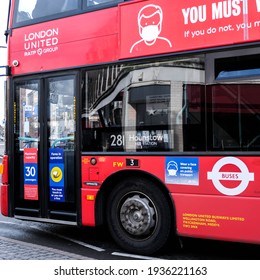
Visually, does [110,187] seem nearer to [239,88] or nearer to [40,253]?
[40,253]

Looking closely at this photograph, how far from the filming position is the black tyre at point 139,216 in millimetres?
5379

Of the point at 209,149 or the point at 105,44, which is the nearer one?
the point at 209,149

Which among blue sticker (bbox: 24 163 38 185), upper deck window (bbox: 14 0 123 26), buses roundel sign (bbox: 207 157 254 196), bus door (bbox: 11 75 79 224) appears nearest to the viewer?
buses roundel sign (bbox: 207 157 254 196)

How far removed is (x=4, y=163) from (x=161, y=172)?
2889mm

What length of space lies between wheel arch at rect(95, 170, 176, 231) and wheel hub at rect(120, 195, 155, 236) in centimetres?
28

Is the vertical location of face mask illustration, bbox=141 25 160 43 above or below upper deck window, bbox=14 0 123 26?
below

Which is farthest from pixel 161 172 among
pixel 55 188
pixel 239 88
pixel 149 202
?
pixel 55 188

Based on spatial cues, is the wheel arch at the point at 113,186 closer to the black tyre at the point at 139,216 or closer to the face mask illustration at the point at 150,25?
the black tyre at the point at 139,216

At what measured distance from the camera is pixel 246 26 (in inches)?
189

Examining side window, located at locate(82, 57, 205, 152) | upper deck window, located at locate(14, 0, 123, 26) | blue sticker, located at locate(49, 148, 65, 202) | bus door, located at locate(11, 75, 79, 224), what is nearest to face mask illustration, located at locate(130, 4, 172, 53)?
side window, located at locate(82, 57, 205, 152)

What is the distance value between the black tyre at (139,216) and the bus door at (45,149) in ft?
2.33

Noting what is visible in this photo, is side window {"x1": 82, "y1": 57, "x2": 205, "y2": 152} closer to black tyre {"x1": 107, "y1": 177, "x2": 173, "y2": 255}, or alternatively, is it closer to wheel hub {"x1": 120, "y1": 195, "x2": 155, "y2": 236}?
black tyre {"x1": 107, "y1": 177, "x2": 173, "y2": 255}

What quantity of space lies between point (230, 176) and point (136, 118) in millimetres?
1469

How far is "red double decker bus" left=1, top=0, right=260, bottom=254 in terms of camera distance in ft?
16.0
